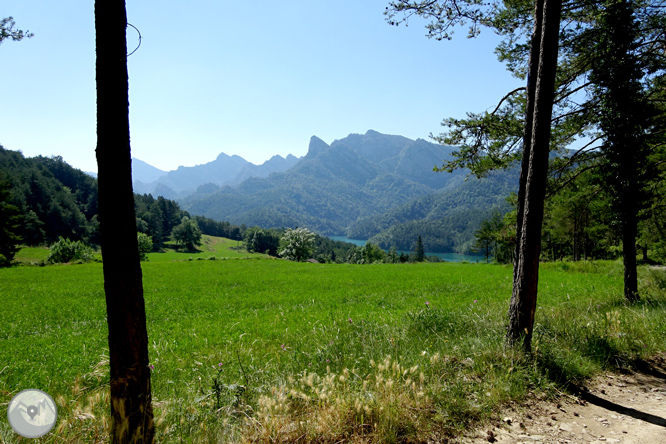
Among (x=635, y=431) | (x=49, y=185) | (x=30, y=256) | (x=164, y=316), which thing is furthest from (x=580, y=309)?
(x=49, y=185)

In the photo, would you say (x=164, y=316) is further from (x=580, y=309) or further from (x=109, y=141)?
(x=580, y=309)

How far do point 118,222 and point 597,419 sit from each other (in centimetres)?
507

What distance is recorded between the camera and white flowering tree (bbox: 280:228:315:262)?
6069cm

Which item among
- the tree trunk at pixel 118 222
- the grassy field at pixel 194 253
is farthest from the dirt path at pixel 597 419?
the grassy field at pixel 194 253

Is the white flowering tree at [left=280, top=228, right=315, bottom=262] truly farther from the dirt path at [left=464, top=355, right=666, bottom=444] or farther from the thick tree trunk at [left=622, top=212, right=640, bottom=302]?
the dirt path at [left=464, top=355, right=666, bottom=444]

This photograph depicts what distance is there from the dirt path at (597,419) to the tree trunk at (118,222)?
119 inches

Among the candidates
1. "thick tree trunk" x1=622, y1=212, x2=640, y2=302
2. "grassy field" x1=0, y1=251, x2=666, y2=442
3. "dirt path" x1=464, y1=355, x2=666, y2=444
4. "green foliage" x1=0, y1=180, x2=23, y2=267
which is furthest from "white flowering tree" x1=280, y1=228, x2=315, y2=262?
"dirt path" x1=464, y1=355, x2=666, y2=444

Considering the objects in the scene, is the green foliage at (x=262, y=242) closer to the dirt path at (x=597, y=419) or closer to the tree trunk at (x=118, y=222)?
the dirt path at (x=597, y=419)

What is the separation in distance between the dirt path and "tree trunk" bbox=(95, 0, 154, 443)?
303 centimetres

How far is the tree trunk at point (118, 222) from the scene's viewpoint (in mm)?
2473

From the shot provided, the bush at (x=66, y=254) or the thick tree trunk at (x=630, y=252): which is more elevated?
the thick tree trunk at (x=630, y=252)

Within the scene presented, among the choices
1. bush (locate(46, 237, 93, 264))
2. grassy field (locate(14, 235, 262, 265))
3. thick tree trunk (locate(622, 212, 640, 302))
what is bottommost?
grassy field (locate(14, 235, 262, 265))

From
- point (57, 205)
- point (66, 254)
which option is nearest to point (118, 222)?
point (66, 254)

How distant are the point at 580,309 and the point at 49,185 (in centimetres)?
11898
